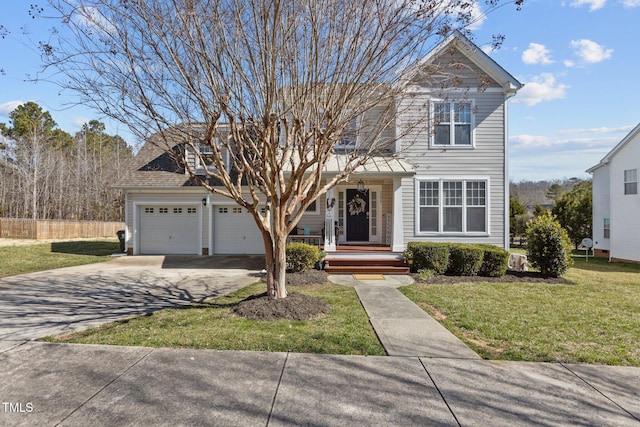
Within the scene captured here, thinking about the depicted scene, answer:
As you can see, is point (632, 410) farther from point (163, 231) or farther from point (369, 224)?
point (163, 231)

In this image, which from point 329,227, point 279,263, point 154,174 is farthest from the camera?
point 154,174

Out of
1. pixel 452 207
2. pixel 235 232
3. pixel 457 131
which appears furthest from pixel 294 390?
pixel 235 232

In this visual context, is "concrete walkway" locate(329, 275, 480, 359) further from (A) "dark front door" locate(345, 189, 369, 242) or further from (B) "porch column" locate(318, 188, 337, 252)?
(A) "dark front door" locate(345, 189, 369, 242)

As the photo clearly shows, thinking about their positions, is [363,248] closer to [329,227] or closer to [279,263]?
[329,227]

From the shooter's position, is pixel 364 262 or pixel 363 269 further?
pixel 364 262

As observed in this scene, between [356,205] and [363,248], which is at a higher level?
[356,205]

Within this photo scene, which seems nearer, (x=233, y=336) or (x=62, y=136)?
(x=233, y=336)

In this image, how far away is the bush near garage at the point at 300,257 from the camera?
9.92 m

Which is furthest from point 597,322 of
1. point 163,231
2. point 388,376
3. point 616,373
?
point 163,231

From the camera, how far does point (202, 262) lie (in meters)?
12.9

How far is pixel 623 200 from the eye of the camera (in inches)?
636

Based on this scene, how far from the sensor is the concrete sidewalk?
9.60 feet

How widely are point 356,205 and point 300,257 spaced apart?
3938 millimetres

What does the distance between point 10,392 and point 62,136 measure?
42.0 m
